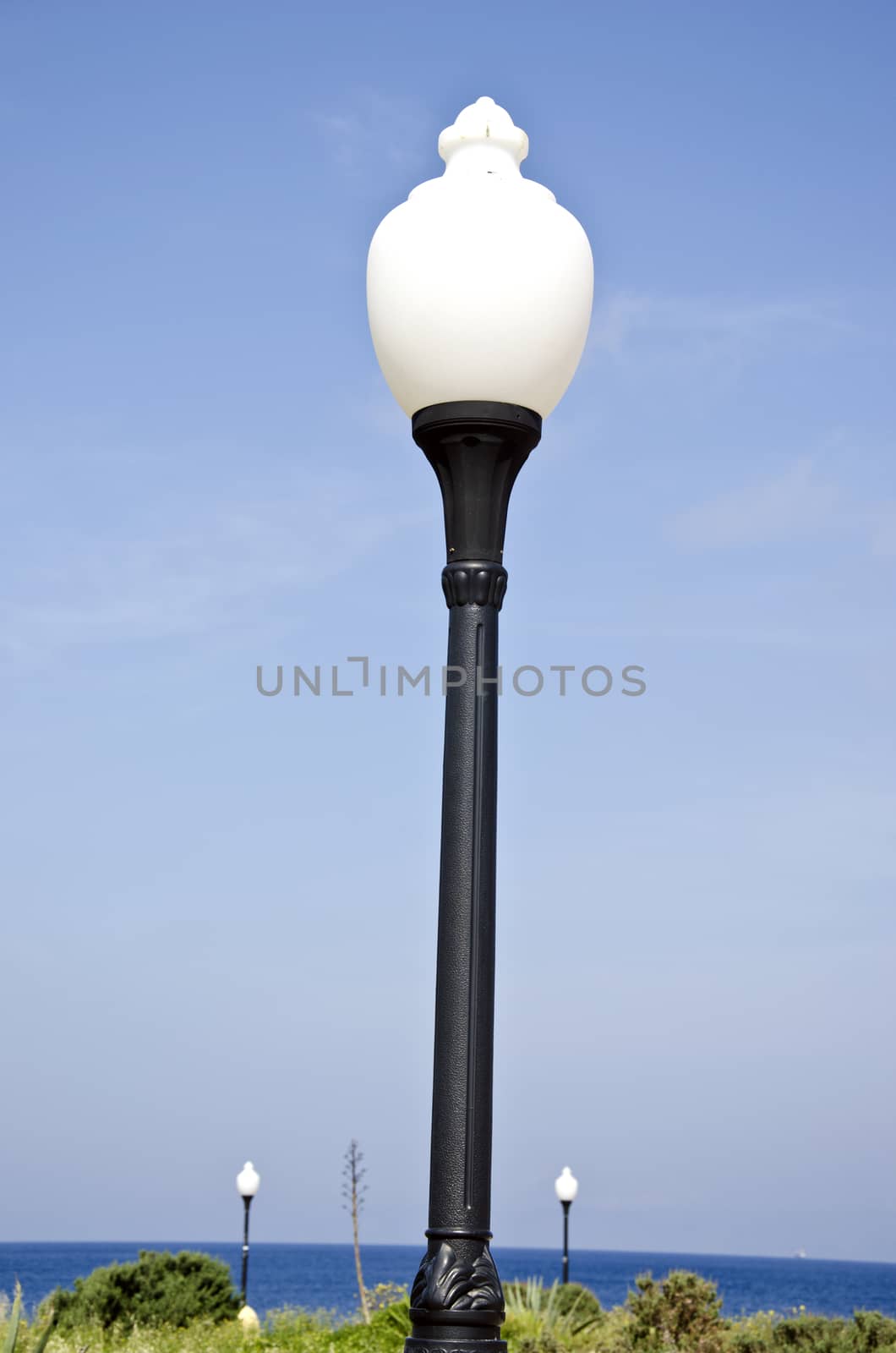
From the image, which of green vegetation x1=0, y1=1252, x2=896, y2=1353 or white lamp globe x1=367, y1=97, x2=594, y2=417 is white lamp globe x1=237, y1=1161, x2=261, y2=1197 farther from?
white lamp globe x1=367, y1=97, x2=594, y2=417

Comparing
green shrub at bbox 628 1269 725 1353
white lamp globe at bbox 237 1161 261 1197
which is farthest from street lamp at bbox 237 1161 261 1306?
green shrub at bbox 628 1269 725 1353

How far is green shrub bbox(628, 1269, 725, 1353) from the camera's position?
11850 millimetres

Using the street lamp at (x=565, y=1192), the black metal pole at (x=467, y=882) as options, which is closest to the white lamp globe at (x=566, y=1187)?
the street lamp at (x=565, y=1192)

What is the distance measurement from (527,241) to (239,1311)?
16304 mm

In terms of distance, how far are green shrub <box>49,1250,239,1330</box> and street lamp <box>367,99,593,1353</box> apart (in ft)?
47.2

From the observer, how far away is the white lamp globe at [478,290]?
3.54 meters

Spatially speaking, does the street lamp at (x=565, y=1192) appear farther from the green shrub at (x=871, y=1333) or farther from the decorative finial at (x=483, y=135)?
the decorative finial at (x=483, y=135)

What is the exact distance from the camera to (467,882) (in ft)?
10.9

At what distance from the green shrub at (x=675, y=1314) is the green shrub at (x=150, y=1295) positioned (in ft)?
20.7

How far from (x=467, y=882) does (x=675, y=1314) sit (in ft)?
33.3

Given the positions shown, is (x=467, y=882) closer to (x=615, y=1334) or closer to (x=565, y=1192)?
(x=615, y=1334)

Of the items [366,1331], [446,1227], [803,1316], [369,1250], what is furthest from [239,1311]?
[369,1250]

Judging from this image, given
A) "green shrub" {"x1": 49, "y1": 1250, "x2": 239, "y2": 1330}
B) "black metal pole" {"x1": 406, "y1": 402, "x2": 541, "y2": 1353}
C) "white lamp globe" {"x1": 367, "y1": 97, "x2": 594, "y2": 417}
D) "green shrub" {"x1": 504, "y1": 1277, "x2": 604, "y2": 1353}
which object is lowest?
"green shrub" {"x1": 49, "y1": 1250, "x2": 239, "y2": 1330}

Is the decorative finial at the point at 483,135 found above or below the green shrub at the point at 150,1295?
above
